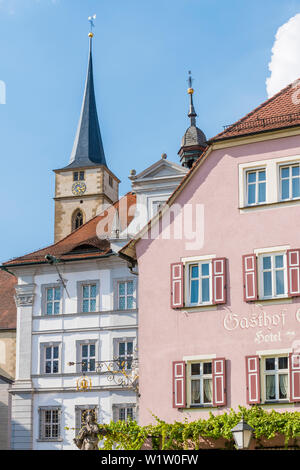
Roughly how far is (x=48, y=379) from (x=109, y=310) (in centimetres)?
412

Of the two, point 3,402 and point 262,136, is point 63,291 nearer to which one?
point 3,402

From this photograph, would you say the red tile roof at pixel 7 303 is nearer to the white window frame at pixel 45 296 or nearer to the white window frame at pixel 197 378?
the white window frame at pixel 45 296

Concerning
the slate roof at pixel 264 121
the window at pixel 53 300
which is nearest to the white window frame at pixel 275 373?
the slate roof at pixel 264 121

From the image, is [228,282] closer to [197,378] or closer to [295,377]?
[197,378]

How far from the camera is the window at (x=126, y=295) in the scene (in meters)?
37.7

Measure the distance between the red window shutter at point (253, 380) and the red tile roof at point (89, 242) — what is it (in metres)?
16.6

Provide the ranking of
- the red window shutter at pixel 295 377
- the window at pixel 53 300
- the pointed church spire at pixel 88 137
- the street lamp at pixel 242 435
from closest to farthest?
the street lamp at pixel 242 435
the red window shutter at pixel 295 377
the window at pixel 53 300
the pointed church spire at pixel 88 137

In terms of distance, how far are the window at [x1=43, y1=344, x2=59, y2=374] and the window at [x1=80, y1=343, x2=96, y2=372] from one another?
1.24 meters

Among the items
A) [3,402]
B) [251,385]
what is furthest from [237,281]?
[3,402]

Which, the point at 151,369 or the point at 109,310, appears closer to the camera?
the point at 151,369
